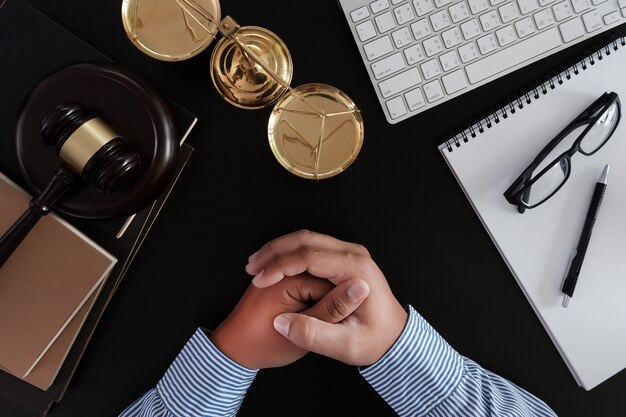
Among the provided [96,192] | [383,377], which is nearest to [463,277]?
[383,377]

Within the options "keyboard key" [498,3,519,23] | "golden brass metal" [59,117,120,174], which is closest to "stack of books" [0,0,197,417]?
"golden brass metal" [59,117,120,174]

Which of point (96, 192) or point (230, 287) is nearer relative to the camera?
point (96, 192)

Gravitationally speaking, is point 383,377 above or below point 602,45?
below

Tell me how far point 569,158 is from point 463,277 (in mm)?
225

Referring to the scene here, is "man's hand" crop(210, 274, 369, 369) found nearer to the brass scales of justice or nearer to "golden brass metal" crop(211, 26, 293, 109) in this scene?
the brass scales of justice

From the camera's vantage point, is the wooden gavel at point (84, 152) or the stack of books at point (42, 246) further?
the stack of books at point (42, 246)

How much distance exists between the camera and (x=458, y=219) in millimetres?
704

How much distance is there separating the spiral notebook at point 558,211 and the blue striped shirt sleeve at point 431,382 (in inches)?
5.5

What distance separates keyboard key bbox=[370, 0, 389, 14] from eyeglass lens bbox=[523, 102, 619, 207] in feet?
1.02

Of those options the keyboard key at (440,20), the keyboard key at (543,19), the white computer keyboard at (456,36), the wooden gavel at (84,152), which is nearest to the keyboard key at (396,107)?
the white computer keyboard at (456,36)

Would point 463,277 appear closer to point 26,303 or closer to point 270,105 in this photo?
point 270,105

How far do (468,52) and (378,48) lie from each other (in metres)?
0.12

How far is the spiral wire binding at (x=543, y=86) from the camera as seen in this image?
676mm

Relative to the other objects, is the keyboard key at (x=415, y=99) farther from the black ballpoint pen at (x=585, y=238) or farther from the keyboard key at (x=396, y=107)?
the black ballpoint pen at (x=585, y=238)
